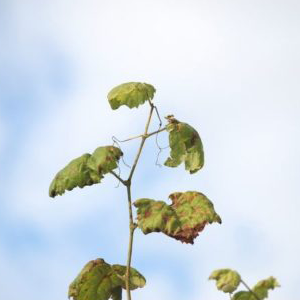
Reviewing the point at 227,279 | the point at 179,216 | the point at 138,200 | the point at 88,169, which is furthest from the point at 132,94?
the point at 227,279

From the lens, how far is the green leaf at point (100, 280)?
24.1 ft

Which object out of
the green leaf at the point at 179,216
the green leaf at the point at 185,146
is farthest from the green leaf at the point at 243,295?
the green leaf at the point at 185,146

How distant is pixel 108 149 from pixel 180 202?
90 centimetres

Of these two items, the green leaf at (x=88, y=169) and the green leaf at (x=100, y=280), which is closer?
the green leaf at (x=88, y=169)

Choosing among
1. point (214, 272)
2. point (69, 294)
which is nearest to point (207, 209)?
point (214, 272)

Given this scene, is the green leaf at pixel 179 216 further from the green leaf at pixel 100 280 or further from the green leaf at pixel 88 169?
the green leaf at pixel 100 280

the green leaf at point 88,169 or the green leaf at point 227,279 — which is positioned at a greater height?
the green leaf at point 88,169

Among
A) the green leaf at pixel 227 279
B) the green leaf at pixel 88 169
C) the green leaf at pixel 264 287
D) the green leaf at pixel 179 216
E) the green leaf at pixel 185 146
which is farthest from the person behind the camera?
the green leaf at pixel 185 146

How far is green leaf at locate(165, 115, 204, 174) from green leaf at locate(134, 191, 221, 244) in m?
0.64

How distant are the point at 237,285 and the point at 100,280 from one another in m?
2.08

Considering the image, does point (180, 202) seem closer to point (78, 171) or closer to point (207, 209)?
point (207, 209)

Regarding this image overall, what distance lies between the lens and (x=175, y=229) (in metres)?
6.38

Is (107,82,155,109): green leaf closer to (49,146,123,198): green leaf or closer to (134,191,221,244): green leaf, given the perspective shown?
(49,146,123,198): green leaf

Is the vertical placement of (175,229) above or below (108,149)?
below
